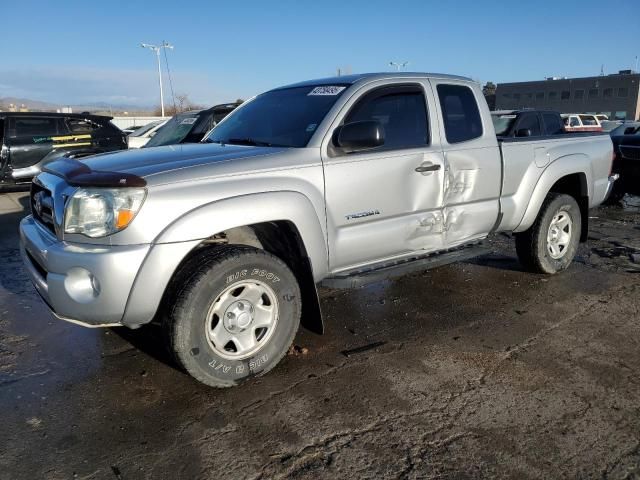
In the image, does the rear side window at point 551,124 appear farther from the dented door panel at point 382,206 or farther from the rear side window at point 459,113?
the dented door panel at point 382,206

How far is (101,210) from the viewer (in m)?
2.84

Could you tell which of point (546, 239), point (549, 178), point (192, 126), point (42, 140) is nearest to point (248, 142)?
point (549, 178)

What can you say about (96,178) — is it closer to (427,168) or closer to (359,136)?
(359,136)

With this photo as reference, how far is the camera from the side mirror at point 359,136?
3.40 meters

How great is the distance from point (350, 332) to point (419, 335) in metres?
0.53

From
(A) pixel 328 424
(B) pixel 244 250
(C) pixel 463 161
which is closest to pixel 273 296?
(B) pixel 244 250

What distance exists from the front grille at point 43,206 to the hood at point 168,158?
1.06ft

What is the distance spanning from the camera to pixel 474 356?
3656 millimetres

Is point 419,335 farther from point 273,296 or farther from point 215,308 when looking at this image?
point 215,308

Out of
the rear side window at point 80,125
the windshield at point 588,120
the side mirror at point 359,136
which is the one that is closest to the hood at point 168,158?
the side mirror at point 359,136

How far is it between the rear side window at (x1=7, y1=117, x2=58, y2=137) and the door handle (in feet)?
28.7

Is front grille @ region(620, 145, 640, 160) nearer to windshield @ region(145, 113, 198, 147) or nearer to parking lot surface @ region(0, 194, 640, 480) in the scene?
parking lot surface @ region(0, 194, 640, 480)

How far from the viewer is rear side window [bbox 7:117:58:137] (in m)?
9.84

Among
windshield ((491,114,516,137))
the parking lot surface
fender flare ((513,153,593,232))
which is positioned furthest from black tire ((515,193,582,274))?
windshield ((491,114,516,137))
